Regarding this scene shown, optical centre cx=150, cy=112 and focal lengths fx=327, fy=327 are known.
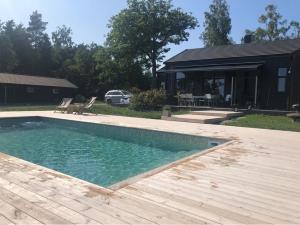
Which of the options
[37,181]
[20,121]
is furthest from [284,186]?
[20,121]

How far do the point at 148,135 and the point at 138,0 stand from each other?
25.9 meters

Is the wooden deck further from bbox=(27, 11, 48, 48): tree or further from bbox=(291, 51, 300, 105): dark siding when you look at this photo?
bbox=(27, 11, 48, 48): tree

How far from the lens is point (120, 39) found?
3262cm

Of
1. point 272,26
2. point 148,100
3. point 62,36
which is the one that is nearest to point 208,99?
point 148,100

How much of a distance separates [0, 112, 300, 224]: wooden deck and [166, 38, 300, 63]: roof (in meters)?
14.7

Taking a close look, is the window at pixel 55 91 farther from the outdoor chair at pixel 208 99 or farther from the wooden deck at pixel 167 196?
the wooden deck at pixel 167 196

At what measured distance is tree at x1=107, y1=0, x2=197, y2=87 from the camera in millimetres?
32344

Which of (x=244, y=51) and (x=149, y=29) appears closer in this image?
(x=244, y=51)

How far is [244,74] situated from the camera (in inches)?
784

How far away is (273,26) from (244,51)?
23284 millimetres

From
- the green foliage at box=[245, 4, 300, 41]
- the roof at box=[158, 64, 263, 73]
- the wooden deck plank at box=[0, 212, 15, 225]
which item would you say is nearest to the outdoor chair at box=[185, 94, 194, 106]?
the roof at box=[158, 64, 263, 73]

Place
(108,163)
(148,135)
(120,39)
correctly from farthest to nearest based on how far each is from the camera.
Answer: (120,39) < (148,135) < (108,163)

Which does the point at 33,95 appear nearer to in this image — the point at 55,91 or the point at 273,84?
the point at 55,91

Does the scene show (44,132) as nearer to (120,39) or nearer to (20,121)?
(20,121)
